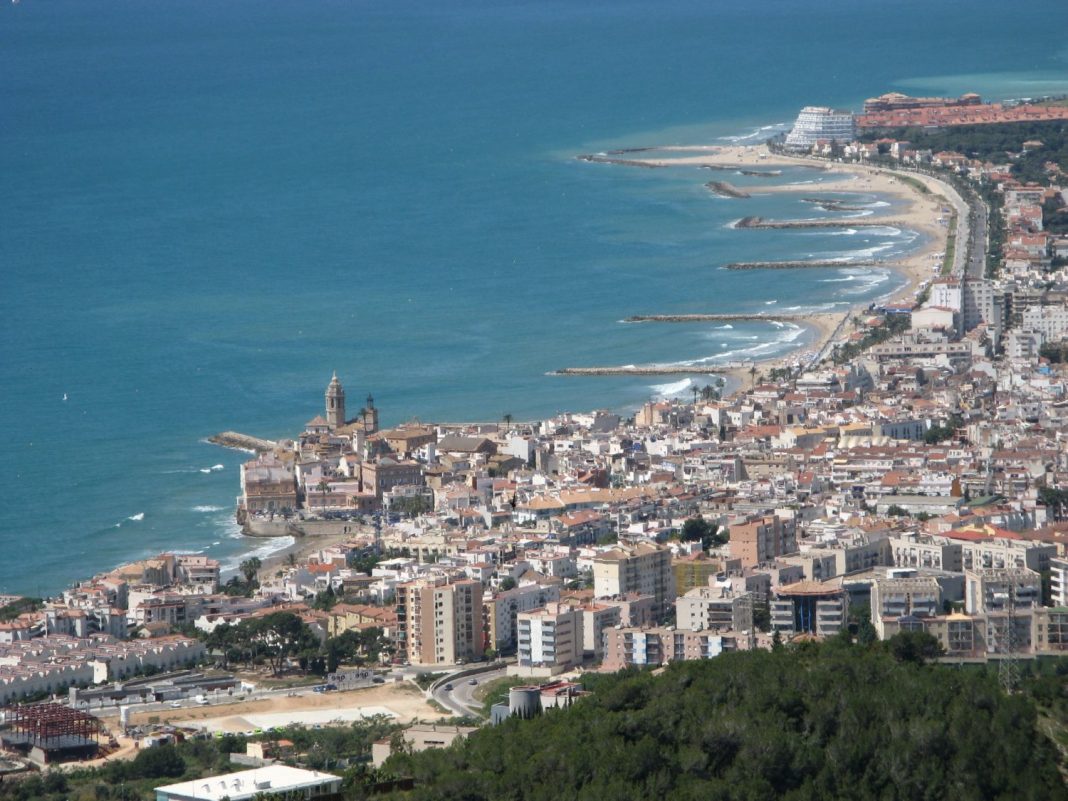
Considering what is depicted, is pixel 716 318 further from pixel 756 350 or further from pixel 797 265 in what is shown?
pixel 797 265

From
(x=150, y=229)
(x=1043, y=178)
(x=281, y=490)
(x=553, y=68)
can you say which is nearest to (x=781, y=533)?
(x=281, y=490)

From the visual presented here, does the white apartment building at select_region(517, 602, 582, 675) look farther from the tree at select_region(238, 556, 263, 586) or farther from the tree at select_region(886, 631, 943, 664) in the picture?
the tree at select_region(238, 556, 263, 586)

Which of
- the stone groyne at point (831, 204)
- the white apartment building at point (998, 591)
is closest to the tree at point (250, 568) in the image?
the white apartment building at point (998, 591)

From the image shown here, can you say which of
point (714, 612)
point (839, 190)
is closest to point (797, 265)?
point (839, 190)

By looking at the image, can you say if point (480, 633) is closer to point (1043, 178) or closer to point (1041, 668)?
point (1041, 668)

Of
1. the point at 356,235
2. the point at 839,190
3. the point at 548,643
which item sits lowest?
the point at 548,643

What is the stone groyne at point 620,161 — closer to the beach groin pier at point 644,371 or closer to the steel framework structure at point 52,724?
the beach groin pier at point 644,371
